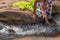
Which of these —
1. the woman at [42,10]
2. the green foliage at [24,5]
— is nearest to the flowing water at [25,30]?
the woman at [42,10]

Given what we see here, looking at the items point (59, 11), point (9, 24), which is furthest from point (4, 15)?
point (59, 11)

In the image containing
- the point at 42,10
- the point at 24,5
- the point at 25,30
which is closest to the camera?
the point at 42,10

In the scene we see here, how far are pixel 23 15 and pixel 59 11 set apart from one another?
4.40 ft

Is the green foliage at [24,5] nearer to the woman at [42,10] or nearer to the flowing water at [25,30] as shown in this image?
the woman at [42,10]

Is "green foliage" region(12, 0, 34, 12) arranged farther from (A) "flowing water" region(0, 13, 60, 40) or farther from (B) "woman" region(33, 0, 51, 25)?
(A) "flowing water" region(0, 13, 60, 40)

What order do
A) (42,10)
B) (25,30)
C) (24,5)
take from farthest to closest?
(24,5)
(25,30)
(42,10)

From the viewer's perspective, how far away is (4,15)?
7324mm

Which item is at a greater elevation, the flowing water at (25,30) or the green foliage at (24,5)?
the green foliage at (24,5)

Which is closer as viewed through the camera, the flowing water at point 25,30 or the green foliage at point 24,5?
the flowing water at point 25,30

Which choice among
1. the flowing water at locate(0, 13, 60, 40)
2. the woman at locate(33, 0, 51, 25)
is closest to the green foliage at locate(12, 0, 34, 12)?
the woman at locate(33, 0, 51, 25)

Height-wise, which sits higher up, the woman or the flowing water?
the woman

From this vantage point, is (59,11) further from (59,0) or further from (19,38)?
(19,38)

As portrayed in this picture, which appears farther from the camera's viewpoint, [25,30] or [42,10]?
→ [25,30]

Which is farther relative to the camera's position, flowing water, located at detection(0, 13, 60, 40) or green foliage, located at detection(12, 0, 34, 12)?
green foliage, located at detection(12, 0, 34, 12)
